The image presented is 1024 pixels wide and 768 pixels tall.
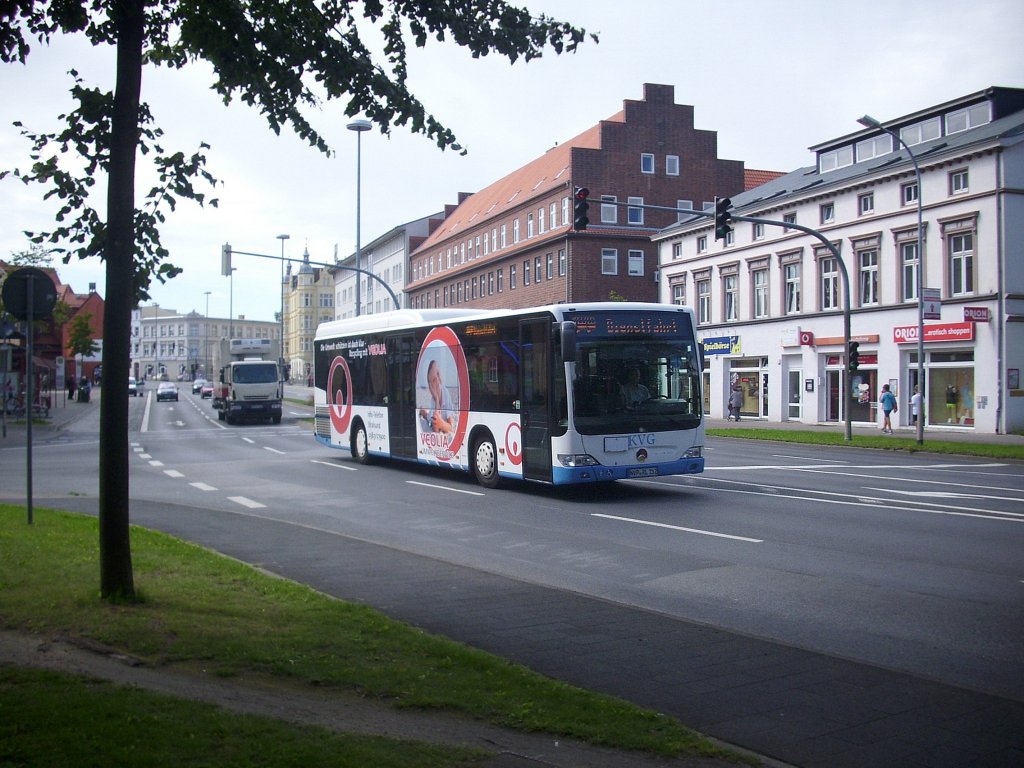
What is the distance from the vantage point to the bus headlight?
14672 millimetres

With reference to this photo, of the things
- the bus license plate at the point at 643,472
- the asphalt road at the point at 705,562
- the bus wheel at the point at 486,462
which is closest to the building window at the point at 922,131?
the asphalt road at the point at 705,562

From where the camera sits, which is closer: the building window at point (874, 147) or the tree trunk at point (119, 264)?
the tree trunk at point (119, 264)

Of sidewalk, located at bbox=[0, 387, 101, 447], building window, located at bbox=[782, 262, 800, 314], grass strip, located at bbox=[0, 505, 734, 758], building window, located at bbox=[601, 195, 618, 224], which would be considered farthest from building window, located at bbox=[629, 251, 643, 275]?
grass strip, located at bbox=[0, 505, 734, 758]

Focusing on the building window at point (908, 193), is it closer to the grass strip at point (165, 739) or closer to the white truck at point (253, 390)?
the white truck at point (253, 390)

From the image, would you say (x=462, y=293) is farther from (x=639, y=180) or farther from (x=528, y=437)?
(x=528, y=437)

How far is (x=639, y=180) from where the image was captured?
6494 centimetres

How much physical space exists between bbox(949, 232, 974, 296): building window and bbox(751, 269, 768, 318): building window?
1196 centimetres

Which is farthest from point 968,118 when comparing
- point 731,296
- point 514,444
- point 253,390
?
point 253,390

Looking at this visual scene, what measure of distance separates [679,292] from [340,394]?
111 feet

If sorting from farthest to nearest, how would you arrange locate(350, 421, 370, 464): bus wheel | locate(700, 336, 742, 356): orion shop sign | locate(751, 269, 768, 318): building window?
locate(700, 336, 742, 356): orion shop sign → locate(751, 269, 768, 318): building window → locate(350, 421, 370, 464): bus wheel

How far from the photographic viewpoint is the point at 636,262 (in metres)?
63.9

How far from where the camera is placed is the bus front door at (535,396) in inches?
595

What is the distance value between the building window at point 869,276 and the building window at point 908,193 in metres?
2.44

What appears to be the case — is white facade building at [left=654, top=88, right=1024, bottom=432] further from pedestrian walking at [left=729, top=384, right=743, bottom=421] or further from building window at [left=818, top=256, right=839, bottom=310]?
pedestrian walking at [left=729, top=384, right=743, bottom=421]
